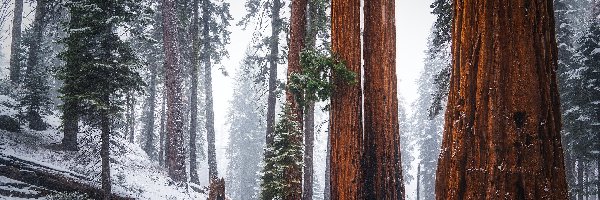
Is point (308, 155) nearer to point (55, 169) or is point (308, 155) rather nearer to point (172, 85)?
point (172, 85)

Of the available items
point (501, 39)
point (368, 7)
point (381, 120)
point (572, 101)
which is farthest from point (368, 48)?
point (572, 101)

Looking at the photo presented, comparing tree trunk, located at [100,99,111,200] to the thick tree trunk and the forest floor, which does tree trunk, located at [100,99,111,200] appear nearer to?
the forest floor

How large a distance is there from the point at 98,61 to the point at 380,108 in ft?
24.7

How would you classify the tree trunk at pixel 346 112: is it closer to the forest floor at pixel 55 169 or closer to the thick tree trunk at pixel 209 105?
the forest floor at pixel 55 169

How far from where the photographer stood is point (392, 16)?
6621mm

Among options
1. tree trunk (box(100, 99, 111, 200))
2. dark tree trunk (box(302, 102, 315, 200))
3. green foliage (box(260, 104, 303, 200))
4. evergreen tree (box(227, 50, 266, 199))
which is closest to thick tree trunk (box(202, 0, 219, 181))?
dark tree trunk (box(302, 102, 315, 200))

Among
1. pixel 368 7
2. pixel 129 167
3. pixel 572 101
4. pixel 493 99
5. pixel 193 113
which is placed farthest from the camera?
pixel 193 113

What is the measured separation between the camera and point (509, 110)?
2.29 metres

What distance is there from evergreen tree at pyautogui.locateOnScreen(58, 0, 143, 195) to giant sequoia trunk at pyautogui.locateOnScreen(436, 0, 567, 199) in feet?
30.1

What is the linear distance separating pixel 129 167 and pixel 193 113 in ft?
18.4

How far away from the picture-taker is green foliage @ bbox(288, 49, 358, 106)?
18.8ft

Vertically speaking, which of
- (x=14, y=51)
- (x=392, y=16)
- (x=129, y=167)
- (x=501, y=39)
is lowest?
(x=129, y=167)

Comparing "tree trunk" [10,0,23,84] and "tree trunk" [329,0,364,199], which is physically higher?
"tree trunk" [10,0,23,84]

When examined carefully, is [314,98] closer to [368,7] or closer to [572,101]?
[368,7]
